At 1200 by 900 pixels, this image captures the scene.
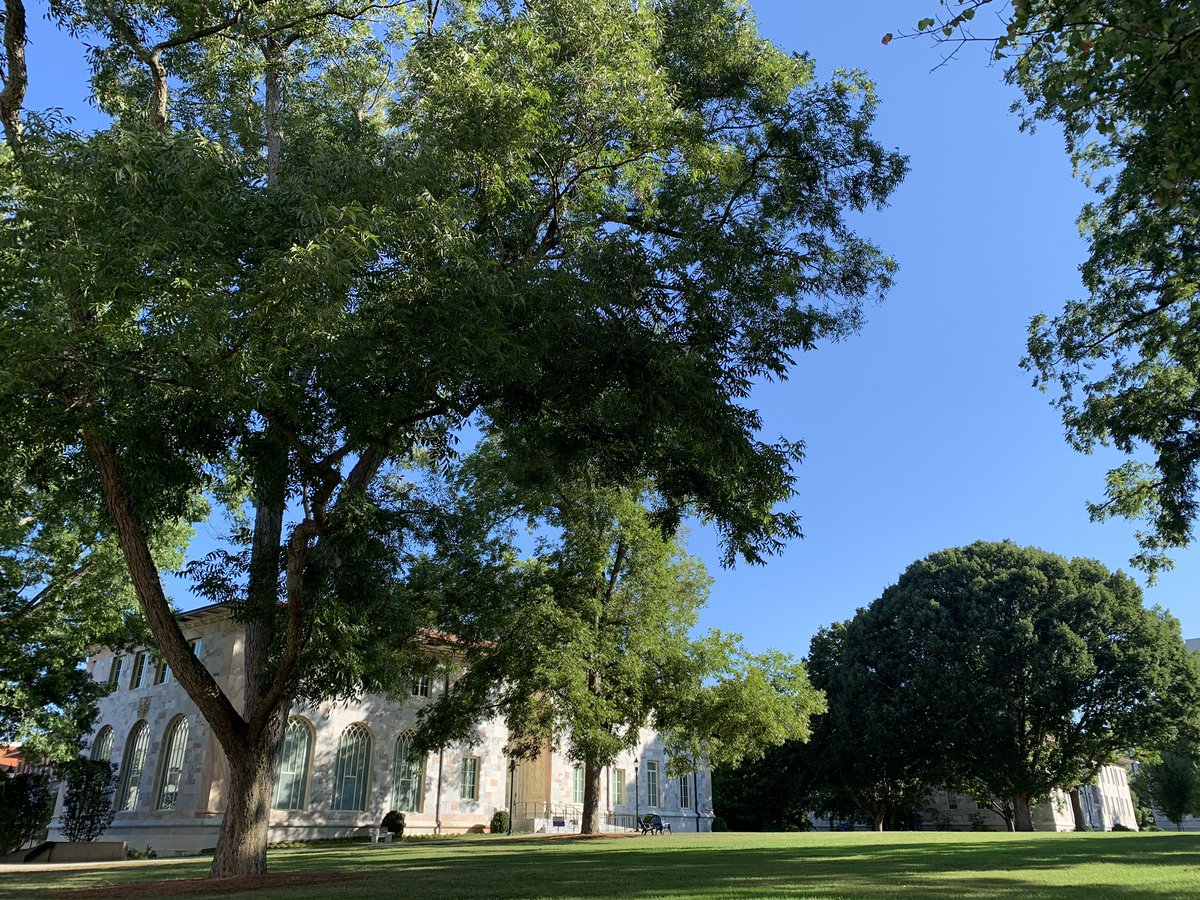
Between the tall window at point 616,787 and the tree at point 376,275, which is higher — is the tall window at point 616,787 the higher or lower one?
the lower one

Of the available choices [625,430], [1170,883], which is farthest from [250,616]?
[1170,883]

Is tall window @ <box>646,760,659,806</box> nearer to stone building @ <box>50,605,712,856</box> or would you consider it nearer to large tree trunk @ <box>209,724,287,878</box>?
stone building @ <box>50,605,712,856</box>

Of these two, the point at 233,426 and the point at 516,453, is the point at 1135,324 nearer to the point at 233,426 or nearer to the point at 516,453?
the point at 516,453

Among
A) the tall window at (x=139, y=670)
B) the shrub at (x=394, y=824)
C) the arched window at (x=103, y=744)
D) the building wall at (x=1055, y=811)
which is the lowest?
the building wall at (x=1055, y=811)

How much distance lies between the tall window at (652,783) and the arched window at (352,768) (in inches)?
638

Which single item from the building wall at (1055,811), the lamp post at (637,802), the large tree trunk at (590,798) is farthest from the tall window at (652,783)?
the large tree trunk at (590,798)

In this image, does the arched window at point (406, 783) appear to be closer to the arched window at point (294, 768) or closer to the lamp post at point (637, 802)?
the arched window at point (294, 768)

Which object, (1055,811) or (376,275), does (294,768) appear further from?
(1055,811)

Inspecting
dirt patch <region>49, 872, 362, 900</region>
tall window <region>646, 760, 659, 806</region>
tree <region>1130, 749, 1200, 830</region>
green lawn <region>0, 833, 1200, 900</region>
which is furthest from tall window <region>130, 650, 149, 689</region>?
tree <region>1130, 749, 1200, 830</region>

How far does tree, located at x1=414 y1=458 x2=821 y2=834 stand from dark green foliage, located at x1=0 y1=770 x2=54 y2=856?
45.0 feet

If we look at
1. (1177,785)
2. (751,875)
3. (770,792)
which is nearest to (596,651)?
(751,875)

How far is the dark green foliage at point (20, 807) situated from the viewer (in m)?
24.5

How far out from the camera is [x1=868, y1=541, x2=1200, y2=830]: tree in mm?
34312

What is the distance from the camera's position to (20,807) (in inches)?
987
